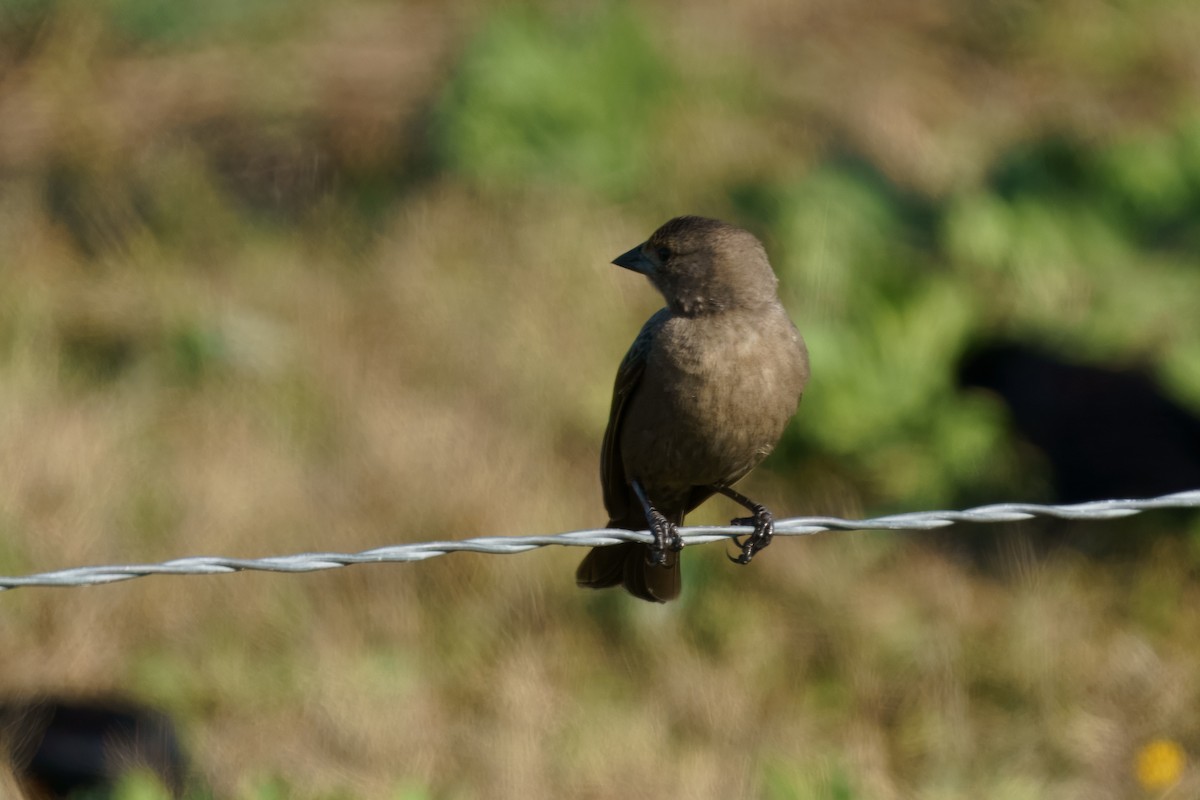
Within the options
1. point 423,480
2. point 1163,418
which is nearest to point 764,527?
Answer: point 423,480

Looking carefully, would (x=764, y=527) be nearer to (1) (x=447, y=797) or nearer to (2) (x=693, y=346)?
(2) (x=693, y=346)

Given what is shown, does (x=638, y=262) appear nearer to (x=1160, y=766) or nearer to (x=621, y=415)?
(x=621, y=415)

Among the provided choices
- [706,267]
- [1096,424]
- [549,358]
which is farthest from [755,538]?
[549,358]

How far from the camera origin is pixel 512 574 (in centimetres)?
689

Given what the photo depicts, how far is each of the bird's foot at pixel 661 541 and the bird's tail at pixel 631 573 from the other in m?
0.05

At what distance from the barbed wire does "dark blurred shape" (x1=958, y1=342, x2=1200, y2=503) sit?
2.74 m

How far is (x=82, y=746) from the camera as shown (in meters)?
5.84

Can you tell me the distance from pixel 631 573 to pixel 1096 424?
2.95 meters

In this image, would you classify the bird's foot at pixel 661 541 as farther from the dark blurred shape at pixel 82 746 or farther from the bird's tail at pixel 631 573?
the dark blurred shape at pixel 82 746

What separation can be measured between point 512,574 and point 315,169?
470 cm

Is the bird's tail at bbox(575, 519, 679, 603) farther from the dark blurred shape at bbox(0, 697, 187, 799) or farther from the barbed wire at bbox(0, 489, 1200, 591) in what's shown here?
the dark blurred shape at bbox(0, 697, 187, 799)

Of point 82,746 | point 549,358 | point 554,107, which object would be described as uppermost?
point 554,107

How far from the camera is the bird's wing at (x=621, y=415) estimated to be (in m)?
5.48

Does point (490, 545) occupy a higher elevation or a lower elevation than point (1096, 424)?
lower
